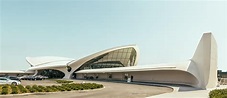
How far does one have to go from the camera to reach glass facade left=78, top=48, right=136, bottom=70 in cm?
6912

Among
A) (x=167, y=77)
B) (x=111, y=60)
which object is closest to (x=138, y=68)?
(x=167, y=77)

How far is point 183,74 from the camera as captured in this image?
3431cm

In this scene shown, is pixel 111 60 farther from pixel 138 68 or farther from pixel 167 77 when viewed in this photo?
pixel 167 77

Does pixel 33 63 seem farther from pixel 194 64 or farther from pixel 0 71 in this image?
pixel 194 64

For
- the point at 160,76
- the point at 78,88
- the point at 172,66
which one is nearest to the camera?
the point at 78,88

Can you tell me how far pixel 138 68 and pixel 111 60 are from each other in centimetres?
2969

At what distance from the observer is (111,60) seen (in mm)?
70438

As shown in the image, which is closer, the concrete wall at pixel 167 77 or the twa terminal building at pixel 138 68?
the twa terminal building at pixel 138 68

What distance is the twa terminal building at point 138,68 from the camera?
26969 mm

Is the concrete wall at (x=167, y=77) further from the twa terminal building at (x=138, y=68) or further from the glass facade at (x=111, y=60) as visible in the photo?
the glass facade at (x=111, y=60)

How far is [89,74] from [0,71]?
1463 inches

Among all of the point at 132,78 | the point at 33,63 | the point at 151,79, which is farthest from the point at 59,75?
the point at 151,79

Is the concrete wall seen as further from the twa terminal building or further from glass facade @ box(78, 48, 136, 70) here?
glass facade @ box(78, 48, 136, 70)

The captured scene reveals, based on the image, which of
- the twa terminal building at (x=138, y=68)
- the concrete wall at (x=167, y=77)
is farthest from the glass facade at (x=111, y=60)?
the concrete wall at (x=167, y=77)
